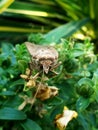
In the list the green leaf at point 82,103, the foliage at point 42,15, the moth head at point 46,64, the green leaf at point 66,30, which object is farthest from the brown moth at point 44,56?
the foliage at point 42,15

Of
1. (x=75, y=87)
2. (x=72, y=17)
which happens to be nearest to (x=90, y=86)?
(x=75, y=87)

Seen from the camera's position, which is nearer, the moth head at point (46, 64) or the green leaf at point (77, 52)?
the moth head at point (46, 64)

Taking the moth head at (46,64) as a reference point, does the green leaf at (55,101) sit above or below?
below

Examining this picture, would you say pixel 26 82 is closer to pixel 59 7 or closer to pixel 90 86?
pixel 90 86

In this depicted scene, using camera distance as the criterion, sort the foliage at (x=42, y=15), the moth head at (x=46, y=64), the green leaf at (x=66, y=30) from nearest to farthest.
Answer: the moth head at (x=46, y=64) < the green leaf at (x=66, y=30) < the foliage at (x=42, y=15)

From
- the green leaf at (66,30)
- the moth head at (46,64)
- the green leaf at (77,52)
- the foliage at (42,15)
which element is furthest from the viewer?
the foliage at (42,15)

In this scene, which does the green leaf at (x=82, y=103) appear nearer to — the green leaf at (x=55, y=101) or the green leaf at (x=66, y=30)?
the green leaf at (x=55, y=101)

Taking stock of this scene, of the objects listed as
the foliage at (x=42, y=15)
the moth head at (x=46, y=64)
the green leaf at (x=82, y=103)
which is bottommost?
the foliage at (x=42, y=15)

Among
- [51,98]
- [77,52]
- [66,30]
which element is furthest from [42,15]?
[51,98]

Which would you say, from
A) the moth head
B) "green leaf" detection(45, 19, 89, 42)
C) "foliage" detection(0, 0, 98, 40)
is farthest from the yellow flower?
"foliage" detection(0, 0, 98, 40)
